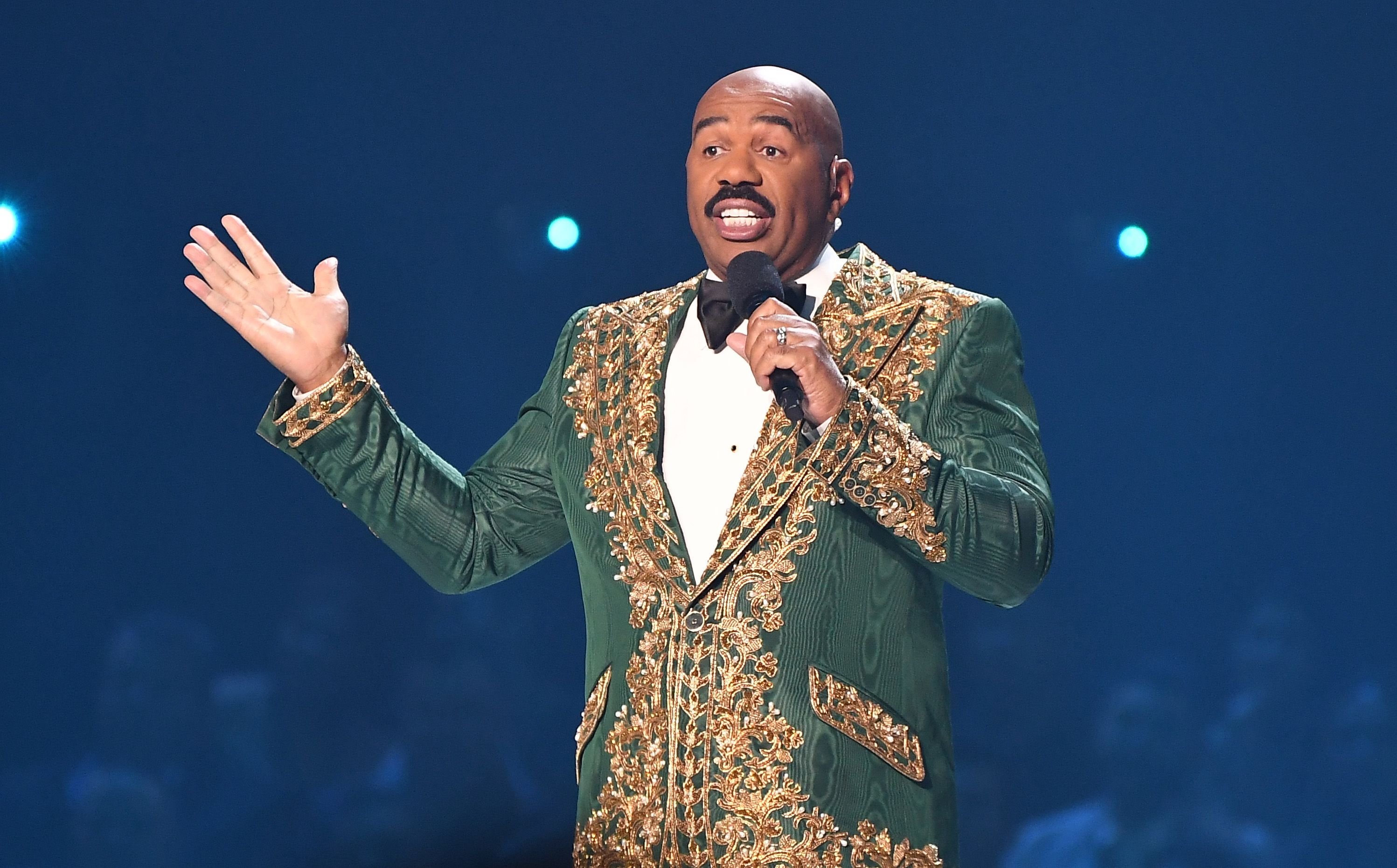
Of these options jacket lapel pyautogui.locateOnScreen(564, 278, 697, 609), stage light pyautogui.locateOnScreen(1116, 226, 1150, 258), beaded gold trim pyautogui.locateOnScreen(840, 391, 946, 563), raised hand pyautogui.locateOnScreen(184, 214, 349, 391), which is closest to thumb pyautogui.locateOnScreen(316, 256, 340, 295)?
raised hand pyautogui.locateOnScreen(184, 214, 349, 391)

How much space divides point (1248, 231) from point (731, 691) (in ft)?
5.32

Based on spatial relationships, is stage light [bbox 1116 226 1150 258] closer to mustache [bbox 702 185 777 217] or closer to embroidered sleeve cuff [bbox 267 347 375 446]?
mustache [bbox 702 185 777 217]

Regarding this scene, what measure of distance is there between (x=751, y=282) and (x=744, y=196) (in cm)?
17

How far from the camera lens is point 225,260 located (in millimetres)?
2070

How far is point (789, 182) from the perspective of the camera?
211 cm

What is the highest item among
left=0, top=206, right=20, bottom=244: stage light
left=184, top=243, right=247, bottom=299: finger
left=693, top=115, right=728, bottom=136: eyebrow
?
left=0, top=206, right=20, bottom=244: stage light

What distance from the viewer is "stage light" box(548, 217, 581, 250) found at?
3125mm

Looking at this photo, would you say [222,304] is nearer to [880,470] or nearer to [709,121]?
[709,121]

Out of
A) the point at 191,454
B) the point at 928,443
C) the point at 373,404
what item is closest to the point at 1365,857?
the point at 928,443

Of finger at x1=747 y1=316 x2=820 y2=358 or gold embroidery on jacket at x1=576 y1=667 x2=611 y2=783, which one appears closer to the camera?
finger at x1=747 y1=316 x2=820 y2=358

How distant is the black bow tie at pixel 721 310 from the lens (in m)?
2.08

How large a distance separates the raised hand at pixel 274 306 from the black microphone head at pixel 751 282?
48 centimetres

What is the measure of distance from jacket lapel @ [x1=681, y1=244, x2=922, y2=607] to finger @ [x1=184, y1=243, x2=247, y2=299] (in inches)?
25.8

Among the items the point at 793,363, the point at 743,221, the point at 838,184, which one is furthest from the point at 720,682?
the point at 838,184
